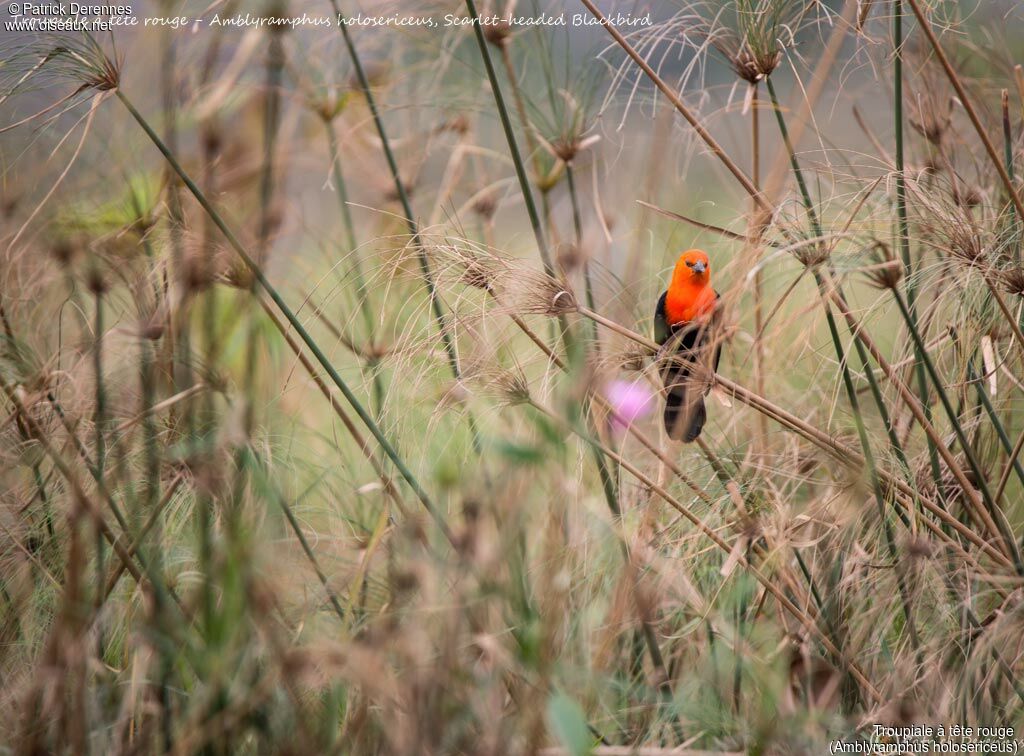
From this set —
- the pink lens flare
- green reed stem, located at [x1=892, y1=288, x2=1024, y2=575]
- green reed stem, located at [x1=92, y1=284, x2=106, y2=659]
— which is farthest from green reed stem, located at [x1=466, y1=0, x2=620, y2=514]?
green reed stem, located at [x1=92, y1=284, x2=106, y2=659]

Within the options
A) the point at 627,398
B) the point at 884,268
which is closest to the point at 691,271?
the point at 627,398

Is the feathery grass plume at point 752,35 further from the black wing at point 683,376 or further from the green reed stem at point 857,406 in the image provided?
the black wing at point 683,376

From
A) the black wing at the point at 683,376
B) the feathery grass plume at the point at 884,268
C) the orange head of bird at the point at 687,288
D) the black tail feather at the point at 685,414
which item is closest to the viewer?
the feathery grass plume at the point at 884,268

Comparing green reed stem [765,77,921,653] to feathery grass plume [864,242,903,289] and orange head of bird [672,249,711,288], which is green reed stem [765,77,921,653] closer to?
feathery grass plume [864,242,903,289]

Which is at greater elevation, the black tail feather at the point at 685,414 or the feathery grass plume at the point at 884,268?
the feathery grass plume at the point at 884,268

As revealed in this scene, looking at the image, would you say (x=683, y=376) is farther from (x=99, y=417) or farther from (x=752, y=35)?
(x=99, y=417)

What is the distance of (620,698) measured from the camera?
146 centimetres

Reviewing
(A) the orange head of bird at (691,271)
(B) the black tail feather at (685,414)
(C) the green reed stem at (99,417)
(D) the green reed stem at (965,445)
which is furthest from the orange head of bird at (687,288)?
(C) the green reed stem at (99,417)

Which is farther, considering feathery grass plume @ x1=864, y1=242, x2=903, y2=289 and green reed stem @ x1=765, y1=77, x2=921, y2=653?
green reed stem @ x1=765, y1=77, x2=921, y2=653

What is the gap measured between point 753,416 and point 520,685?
893 mm

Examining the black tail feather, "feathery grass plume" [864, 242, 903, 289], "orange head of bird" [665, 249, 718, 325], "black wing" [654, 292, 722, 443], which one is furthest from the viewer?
"orange head of bird" [665, 249, 718, 325]

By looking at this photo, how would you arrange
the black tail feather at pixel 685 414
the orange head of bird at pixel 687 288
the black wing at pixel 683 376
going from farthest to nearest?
the orange head of bird at pixel 687 288
the black wing at pixel 683 376
the black tail feather at pixel 685 414

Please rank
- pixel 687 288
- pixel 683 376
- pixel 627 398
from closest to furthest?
pixel 627 398
pixel 683 376
pixel 687 288

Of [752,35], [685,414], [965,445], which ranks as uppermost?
[752,35]
